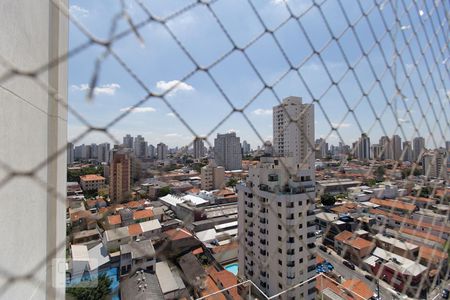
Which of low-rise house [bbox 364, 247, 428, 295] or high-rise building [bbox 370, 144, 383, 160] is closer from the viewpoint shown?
high-rise building [bbox 370, 144, 383, 160]

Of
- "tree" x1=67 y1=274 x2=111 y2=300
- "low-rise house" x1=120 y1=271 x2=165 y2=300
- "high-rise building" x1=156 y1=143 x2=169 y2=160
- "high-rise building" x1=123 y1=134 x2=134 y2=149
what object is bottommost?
"low-rise house" x1=120 y1=271 x2=165 y2=300

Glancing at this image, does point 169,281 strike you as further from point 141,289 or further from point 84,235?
point 84,235

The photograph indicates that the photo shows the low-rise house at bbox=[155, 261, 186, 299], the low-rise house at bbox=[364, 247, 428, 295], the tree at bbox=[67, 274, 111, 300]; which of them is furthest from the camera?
the low-rise house at bbox=[364, 247, 428, 295]

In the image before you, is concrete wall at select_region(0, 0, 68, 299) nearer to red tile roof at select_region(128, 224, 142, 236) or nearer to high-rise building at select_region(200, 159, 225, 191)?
high-rise building at select_region(200, 159, 225, 191)

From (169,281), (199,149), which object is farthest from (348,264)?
(199,149)

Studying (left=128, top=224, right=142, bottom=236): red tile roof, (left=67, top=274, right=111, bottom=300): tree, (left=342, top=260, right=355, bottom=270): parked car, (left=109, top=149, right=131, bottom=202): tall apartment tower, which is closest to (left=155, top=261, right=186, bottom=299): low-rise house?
(left=67, top=274, right=111, bottom=300): tree

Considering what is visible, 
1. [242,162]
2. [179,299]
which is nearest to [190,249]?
[179,299]

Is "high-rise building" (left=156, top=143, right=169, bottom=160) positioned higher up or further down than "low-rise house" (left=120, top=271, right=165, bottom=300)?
higher up
